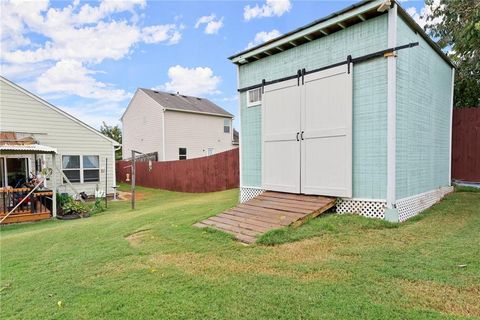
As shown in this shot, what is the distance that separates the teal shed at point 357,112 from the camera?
17.6 feet

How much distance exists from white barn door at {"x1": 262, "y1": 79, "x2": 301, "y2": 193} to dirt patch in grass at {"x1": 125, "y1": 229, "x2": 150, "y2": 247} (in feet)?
9.85

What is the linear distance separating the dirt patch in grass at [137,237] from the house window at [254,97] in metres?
4.01

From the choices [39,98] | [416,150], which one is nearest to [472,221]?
[416,150]

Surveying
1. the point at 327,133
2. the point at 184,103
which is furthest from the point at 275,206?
the point at 184,103

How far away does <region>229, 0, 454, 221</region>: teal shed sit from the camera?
5375 mm

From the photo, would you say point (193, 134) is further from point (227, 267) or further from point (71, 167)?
point (227, 267)

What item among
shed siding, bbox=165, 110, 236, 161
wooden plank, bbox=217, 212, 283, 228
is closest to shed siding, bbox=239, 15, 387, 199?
wooden plank, bbox=217, 212, 283, 228

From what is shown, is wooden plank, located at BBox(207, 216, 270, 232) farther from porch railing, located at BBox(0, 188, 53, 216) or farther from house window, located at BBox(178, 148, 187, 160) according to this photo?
house window, located at BBox(178, 148, 187, 160)

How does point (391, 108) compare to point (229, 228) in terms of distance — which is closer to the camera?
point (391, 108)

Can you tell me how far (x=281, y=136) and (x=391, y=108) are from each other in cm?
237

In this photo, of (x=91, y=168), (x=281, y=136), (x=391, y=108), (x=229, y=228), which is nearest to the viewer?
(x=391, y=108)

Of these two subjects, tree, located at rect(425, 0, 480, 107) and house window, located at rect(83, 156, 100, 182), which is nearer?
tree, located at rect(425, 0, 480, 107)

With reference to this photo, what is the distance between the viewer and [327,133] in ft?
19.7

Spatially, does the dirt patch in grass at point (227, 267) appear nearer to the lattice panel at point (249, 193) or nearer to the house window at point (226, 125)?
the lattice panel at point (249, 193)
